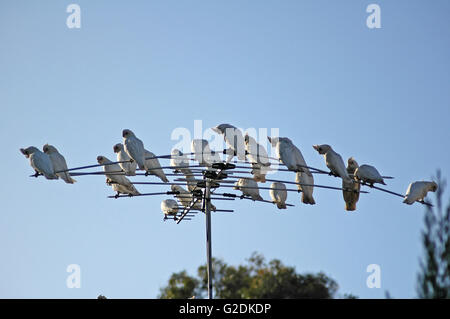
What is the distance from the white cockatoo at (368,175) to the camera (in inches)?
485

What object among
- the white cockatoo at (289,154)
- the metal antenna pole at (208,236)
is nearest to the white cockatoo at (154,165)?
the metal antenna pole at (208,236)

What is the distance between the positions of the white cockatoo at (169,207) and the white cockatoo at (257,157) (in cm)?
219

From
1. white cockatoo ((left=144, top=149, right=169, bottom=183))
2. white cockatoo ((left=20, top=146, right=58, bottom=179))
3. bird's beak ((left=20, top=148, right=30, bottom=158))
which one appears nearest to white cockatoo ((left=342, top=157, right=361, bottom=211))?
white cockatoo ((left=144, top=149, right=169, bottom=183))

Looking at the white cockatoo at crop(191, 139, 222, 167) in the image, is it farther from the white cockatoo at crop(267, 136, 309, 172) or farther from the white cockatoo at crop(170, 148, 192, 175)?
the white cockatoo at crop(267, 136, 309, 172)

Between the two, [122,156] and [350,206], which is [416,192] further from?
[122,156]

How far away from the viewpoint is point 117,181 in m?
12.7

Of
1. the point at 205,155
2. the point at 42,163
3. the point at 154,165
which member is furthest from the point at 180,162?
the point at 42,163

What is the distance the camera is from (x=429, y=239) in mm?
6539

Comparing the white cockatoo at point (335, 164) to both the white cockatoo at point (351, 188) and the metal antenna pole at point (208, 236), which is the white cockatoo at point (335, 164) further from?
the metal antenna pole at point (208, 236)

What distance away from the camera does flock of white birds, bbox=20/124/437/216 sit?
38.5 feet

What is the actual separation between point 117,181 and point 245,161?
237 cm

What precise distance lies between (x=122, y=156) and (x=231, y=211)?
7.69 ft
